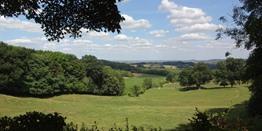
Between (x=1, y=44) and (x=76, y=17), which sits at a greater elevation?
(x=1, y=44)

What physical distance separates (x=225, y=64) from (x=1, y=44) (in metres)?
73.3

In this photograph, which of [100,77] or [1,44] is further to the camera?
[100,77]

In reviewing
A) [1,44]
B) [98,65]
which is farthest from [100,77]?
[1,44]

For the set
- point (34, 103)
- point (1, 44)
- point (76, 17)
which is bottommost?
point (34, 103)

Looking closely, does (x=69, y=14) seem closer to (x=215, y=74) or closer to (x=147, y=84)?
(x=215, y=74)

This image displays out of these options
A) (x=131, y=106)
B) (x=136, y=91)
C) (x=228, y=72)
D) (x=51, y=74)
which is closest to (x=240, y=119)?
(x=131, y=106)

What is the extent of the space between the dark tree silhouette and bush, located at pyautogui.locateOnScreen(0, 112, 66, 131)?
409cm

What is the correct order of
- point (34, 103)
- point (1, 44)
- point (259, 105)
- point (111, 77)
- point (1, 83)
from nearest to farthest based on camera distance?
point (259, 105) → point (34, 103) → point (1, 83) → point (1, 44) → point (111, 77)

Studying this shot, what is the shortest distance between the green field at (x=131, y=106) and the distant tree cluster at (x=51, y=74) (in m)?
4.63

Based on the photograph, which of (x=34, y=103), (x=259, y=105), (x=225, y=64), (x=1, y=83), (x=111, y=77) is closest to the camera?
(x=259, y=105)

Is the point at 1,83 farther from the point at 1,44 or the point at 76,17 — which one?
the point at 76,17

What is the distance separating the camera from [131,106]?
83.4 meters

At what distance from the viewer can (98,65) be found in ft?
392

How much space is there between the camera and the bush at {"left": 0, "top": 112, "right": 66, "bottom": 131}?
47.6ft
